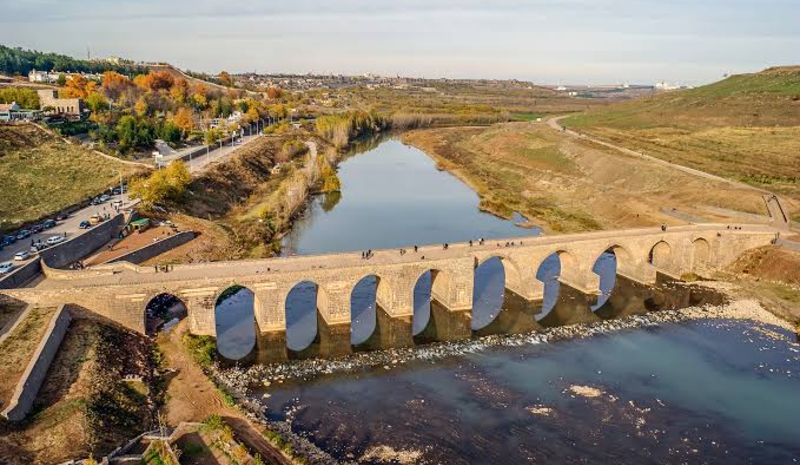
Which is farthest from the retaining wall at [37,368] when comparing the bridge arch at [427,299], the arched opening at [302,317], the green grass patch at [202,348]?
the bridge arch at [427,299]

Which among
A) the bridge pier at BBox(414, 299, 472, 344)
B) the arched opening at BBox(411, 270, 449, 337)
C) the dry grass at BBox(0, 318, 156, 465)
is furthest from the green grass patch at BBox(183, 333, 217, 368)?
the arched opening at BBox(411, 270, 449, 337)

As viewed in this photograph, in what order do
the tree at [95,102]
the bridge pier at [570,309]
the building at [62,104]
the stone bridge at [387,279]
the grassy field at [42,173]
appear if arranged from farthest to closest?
the tree at [95,102], the building at [62,104], the grassy field at [42,173], the bridge pier at [570,309], the stone bridge at [387,279]

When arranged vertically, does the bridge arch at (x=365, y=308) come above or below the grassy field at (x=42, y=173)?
below

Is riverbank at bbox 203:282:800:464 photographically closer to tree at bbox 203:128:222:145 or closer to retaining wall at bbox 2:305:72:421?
retaining wall at bbox 2:305:72:421

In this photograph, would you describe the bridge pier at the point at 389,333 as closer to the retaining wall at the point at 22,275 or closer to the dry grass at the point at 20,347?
the dry grass at the point at 20,347

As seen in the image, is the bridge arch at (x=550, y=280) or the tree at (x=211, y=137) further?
the tree at (x=211, y=137)

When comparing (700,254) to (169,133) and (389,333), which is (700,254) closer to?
(389,333)

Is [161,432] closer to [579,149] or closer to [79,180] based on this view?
[79,180]

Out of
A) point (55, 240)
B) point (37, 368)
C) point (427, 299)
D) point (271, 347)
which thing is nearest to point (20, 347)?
point (37, 368)

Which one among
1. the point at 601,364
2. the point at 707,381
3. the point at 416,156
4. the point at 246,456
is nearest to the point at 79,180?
the point at 246,456
